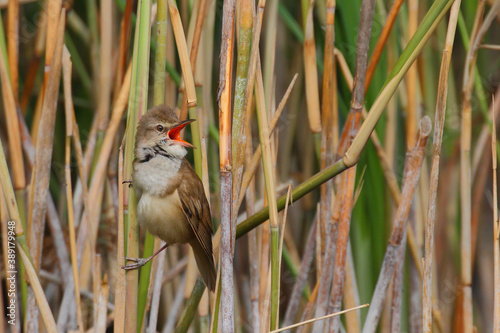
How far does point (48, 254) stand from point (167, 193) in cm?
113

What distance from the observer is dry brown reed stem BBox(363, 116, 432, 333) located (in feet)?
5.37

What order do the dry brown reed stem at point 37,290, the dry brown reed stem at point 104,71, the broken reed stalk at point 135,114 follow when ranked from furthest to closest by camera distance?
the dry brown reed stem at point 104,71
the dry brown reed stem at point 37,290
the broken reed stalk at point 135,114

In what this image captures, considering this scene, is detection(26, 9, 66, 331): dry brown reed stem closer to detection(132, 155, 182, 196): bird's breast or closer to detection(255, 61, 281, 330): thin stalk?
detection(132, 155, 182, 196): bird's breast

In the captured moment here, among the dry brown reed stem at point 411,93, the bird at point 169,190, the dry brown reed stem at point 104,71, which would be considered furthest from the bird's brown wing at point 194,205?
the dry brown reed stem at point 411,93

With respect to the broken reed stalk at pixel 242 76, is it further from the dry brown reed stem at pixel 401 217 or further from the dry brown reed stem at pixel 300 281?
the dry brown reed stem at pixel 300 281

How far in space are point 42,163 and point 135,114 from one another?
55cm

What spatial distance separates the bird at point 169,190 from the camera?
159 cm

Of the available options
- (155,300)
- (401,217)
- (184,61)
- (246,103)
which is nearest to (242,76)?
(246,103)

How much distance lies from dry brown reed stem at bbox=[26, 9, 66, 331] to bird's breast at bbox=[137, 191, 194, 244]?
346 mm

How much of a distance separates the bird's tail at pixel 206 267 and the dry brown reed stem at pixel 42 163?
0.51 meters

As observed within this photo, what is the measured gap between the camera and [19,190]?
182 centimetres

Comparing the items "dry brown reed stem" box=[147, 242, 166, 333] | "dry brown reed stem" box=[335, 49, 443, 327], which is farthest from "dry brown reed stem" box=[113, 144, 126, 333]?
"dry brown reed stem" box=[335, 49, 443, 327]

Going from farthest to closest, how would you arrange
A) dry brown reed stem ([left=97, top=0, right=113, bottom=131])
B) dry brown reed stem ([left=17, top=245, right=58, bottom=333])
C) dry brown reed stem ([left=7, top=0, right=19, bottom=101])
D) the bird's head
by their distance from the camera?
dry brown reed stem ([left=97, top=0, right=113, bottom=131])
dry brown reed stem ([left=7, top=0, right=19, bottom=101])
the bird's head
dry brown reed stem ([left=17, top=245, right=58, bottom=333])

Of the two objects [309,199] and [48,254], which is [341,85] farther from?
[48,254]
